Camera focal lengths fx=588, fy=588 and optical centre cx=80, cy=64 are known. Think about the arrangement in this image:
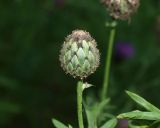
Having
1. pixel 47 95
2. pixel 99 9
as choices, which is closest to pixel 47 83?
pixel 47 95

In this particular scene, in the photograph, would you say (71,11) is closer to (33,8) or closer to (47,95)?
(33,8)

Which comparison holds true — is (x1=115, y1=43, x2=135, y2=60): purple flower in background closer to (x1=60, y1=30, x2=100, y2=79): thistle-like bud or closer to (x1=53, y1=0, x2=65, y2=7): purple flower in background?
(x1=53, y1=0, x2=65, y2=7): purple flower in background

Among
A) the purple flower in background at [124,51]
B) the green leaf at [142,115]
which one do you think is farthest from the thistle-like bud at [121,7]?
the purple flower in background at [124,51]

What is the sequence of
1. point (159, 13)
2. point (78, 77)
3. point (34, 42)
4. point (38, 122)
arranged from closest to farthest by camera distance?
point (78, 77) < point (159, 13) < point (38, 122) < point (34, 42)

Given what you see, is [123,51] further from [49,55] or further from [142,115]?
[142,115]

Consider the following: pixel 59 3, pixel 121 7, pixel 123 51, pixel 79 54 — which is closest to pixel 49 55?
pixel 59 3

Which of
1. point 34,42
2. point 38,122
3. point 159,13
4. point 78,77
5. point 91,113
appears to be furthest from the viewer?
point 34,42
